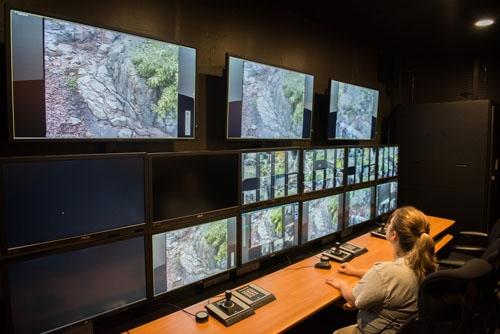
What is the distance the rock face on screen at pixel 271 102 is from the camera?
2281 mm

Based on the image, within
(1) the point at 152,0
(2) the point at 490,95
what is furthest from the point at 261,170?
(2) the point at 490,95

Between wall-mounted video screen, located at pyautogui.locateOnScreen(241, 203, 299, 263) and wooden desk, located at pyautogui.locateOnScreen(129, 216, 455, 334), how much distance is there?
0.18 m

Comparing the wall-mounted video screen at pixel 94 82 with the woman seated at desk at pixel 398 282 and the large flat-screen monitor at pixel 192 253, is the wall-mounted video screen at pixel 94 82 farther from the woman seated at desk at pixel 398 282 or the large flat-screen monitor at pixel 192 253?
the woman seated at desk at pixel 398 282

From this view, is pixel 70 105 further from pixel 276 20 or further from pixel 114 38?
pixel 276 20

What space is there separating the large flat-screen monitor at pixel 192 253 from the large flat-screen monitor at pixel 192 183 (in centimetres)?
10

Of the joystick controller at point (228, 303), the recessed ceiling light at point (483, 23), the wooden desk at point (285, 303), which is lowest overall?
the wooden desk at point (285, 303)

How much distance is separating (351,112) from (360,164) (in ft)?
1.58

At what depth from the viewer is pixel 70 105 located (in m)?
1.46

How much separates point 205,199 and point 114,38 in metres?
0.88

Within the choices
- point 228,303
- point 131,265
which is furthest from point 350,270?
point 131,265

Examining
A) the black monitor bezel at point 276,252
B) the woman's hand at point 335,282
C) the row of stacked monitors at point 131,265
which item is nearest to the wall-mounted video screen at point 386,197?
the row of stacked monitors at point 131,265

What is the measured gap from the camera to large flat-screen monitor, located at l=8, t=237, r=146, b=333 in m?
1.29

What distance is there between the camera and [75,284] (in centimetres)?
142

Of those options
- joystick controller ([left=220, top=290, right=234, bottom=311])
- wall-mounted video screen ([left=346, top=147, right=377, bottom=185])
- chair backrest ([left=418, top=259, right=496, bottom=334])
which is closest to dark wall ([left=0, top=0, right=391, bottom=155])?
wall-mounted video screen ([left=346, top=147, right=377, bottom=185])
